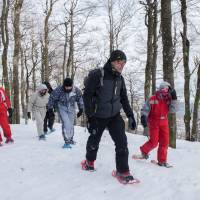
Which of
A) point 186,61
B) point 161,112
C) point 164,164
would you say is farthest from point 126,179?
point 186,61

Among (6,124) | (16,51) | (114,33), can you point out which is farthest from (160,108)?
(114,33)

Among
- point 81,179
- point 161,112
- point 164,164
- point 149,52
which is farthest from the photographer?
point 149,52

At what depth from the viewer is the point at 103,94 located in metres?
5.29

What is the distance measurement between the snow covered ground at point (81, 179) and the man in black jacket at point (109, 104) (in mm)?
444

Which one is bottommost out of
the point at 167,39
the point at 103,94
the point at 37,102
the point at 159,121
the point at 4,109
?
the point at 159,121

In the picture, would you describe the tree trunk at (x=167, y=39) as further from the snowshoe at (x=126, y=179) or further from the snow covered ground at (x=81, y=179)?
the snowshoe at (x=126, y=179)

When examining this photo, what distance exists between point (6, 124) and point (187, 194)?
6030 millimetres

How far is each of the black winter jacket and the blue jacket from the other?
3282 millimetres

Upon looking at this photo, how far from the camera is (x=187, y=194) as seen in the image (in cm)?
468

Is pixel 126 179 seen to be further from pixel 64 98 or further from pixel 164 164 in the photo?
pixel 64 98

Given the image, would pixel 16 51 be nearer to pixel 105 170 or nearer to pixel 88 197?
pixel 105 170

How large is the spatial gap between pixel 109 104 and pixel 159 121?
1831 millimetres

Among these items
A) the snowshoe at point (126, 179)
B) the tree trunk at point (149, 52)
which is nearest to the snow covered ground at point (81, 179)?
the snowshoe at point (126, 179)

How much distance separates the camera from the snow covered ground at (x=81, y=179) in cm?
467
